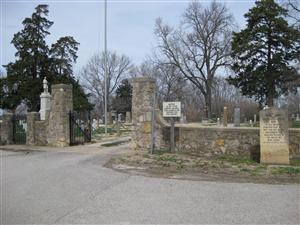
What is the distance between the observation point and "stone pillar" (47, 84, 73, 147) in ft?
64.3

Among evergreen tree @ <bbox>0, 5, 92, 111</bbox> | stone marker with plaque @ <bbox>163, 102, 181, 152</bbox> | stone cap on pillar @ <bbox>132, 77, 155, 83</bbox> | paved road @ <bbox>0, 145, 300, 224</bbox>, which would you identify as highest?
evergreen tree @ <bbox>0, 5, 92, 111</bbox>

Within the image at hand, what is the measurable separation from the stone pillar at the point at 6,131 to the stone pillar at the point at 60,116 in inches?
151

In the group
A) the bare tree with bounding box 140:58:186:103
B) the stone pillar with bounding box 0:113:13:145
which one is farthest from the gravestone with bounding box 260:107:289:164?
the bare tree with bounding box 140:58:186:103

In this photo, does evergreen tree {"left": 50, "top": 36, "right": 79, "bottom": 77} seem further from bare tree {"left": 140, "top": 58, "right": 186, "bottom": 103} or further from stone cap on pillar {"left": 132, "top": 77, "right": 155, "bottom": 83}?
stone cap on pillar {"left": 132, "top": 77, "right": 155, "bottom": 83}

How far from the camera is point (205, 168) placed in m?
11.3

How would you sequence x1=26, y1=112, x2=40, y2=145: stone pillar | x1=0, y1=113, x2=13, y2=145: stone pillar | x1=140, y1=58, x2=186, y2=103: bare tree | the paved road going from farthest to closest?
x1=140, y1=58, x2=186, y2=103: bare tree → x1=0, y1=113, x2=13, y2=145: stone pillar → x1=26, y1=112, x2=40, y2=145: stone pillar → the paved road

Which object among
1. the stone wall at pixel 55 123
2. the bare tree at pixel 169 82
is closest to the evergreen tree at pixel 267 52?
the bare tree at pixel 169 82

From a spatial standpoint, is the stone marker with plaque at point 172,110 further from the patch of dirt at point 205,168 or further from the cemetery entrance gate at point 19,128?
the cemetery entrance gate at point 19,128

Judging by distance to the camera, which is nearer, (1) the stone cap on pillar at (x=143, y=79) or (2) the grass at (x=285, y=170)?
(2) the grass at (x=285, y=170)

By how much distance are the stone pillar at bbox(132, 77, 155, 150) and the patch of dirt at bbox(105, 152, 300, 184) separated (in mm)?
2044

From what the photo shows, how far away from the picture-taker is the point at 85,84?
83.1m

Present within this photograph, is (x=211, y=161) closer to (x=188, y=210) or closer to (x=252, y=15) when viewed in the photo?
(x=188, y=210)

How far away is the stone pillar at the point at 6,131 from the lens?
22.4m

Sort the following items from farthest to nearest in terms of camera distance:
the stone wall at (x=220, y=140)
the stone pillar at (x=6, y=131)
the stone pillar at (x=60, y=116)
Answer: the stone pillar at (x=6, y=131) < the stone pillar at (x=60, y=116) < the stone wall at (x=220, y=140)
